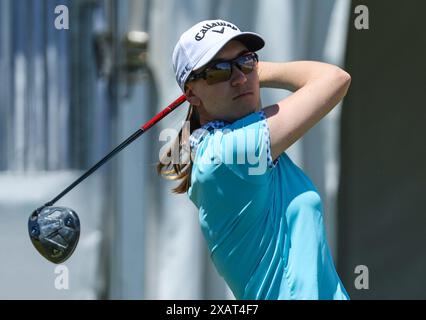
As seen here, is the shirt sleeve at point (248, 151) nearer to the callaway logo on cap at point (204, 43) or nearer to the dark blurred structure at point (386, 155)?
the callaway logo on cap at point (204, 43)

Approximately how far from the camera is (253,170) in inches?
90.9

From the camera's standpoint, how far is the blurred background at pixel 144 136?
178 inches

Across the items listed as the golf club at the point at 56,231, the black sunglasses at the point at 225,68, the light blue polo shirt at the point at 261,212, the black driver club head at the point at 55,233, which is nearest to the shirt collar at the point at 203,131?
the light blue polo shirt at the point at 261,212

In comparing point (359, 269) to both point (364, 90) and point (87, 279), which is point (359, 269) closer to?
point (364, 90)

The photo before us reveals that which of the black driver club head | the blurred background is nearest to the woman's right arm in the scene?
the black driver club head

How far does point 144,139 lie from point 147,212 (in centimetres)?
35

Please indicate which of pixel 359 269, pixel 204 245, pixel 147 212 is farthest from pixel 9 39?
pixel 359 269

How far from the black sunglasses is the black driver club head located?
86cm

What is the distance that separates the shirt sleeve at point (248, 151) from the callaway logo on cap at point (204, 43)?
204mm

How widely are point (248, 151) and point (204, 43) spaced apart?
308mm

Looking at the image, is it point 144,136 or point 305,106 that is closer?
point 305,106

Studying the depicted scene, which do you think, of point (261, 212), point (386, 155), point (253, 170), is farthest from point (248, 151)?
point (386, 155)

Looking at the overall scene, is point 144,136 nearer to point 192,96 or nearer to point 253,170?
point 192,96

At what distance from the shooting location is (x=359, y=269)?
15.4ft
